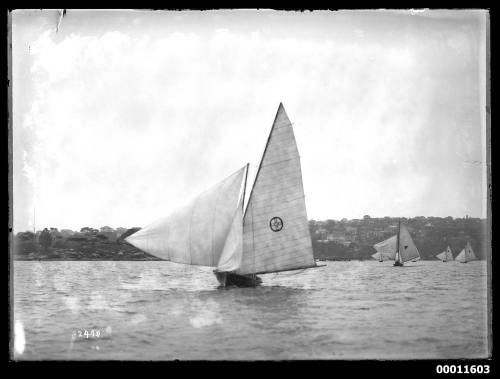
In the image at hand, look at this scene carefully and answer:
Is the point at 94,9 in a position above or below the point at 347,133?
above

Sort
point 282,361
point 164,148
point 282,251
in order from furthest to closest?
point 282,251
point 164,148
point 282,361

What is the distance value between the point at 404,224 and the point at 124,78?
20.2ft

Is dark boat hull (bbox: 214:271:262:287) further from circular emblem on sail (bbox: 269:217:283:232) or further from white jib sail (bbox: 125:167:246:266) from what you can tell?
circular emblem on sail (bbox: 269:217:283:232)

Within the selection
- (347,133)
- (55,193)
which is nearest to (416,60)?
(347,133)

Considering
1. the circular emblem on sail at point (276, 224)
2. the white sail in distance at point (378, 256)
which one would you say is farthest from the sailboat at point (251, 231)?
the white sail in distance at point (378, 256)

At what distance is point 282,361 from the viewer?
13781mm

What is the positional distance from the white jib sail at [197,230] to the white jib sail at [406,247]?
137 inches

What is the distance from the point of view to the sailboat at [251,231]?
54.6ft

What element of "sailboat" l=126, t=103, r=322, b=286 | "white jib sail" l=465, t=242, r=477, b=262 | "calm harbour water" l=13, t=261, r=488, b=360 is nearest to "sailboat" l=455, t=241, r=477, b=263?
"white jib sail" l=465, t=242, r=477, b=262

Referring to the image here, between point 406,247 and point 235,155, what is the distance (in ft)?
14.1

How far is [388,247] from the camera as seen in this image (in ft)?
53.7

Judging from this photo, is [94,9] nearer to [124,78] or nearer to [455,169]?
[124,78]

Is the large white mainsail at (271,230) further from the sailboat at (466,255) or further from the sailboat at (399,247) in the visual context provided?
the sailboat at (466,255)

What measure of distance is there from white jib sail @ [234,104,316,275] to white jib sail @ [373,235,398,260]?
1584 millimetres
